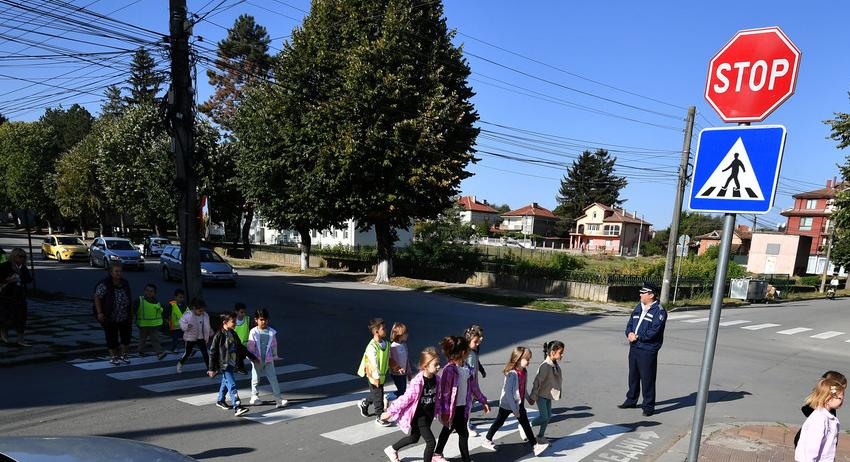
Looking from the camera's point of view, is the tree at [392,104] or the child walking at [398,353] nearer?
the child walking at [398,353]

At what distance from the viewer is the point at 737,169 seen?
363 cm

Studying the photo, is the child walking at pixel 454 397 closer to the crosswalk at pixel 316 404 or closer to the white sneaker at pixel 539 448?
the crosswalk at pixel 316 404

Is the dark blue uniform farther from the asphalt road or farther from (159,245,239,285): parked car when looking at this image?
(159,245,239,285): parked car

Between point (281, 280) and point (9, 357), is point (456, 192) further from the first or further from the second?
point (9, 357)

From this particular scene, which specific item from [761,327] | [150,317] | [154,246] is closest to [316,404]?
[150,317]

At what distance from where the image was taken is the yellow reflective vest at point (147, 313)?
9938 millimetres

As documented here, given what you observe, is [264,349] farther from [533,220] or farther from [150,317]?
[533,220]

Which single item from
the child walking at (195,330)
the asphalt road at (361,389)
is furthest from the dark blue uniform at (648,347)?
the child walking at (195,330)

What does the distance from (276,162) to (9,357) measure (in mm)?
19195

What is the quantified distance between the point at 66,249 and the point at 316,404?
101ft

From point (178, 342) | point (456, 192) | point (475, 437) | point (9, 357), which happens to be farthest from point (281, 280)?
point (475, 437)

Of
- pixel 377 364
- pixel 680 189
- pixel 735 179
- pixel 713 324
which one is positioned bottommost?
pixel 377 364

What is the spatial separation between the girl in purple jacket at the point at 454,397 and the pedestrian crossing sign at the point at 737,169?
2809mm

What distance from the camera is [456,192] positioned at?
89.6 feet
